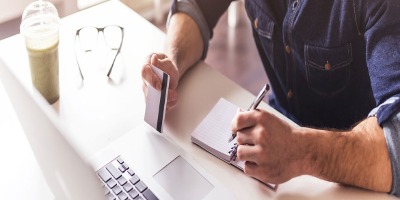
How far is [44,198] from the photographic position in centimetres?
69

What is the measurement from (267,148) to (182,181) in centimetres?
16

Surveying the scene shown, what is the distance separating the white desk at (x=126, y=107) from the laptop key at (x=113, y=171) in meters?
0.06

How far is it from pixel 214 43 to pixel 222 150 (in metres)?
1.61

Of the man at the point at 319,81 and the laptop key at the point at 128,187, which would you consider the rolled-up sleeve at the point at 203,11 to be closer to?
the man at the point at 319,81

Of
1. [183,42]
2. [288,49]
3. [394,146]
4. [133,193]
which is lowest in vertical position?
[394,146]

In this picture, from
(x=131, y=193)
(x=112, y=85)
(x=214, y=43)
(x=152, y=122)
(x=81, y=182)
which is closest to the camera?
(x=81, y=182)

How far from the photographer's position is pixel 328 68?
3.10ft

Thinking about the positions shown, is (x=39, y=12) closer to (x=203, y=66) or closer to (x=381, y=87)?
(x=203, y=66)

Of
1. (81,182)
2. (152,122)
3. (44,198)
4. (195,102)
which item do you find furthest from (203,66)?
(81,182)

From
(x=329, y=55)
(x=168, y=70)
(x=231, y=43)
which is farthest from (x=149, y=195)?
(x=231, y=43)

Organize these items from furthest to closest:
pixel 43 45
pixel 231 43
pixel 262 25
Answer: pixel 231 43
pixel 262 25
pixel 43 45

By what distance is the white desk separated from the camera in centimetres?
71

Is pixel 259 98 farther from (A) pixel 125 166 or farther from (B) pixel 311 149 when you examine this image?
(A) pixel 125 166

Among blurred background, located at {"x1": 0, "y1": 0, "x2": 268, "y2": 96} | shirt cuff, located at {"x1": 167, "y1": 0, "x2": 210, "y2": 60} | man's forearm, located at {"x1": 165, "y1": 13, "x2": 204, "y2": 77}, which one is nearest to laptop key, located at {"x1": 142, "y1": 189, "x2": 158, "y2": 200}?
man's forearm, located at {"x1": 165, "y1": 13, "x2": 204, "y2": 77}
